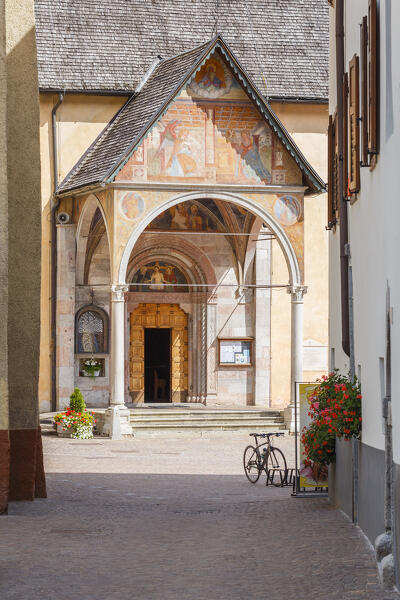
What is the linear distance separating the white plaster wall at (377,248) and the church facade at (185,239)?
13.2 metres

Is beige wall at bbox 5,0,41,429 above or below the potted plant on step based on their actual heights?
above

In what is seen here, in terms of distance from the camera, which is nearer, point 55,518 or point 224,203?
point 55,518

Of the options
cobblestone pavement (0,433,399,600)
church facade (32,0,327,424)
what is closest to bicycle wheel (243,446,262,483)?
cobblestone pavement (0,433,399,600)

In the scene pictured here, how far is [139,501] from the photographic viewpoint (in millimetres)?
18875

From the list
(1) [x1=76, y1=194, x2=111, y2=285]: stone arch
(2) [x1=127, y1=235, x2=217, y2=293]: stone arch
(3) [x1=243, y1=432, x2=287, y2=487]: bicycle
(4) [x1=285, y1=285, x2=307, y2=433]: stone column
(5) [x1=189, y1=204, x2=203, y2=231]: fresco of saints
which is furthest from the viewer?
(2) [x1=127, y1=235, x2=217, y2=293]: stone arch

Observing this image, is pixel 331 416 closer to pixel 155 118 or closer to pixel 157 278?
pixel 155 118

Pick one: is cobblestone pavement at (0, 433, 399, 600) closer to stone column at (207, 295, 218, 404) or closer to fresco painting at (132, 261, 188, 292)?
stone column at (207, 295, 218, 404)

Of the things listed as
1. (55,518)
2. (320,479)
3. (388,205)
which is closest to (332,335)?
(320,479)

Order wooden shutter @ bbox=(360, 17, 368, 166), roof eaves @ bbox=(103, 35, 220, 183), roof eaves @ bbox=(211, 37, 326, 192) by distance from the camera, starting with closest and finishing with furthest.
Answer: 1. wooden shutter @ bbox=(360, 17, 368, 166)
2. roof eaves @ bbox=(103, 35, 220, 183)
3. roof eaves @ bbox=(211, 37, 326, 192)

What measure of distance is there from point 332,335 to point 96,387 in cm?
1522

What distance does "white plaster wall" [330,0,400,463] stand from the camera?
11.7 meters

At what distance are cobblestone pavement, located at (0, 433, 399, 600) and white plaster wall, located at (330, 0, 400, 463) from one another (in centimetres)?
141

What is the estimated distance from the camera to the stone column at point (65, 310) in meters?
32.9

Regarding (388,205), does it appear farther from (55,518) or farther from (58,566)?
(55,518)
